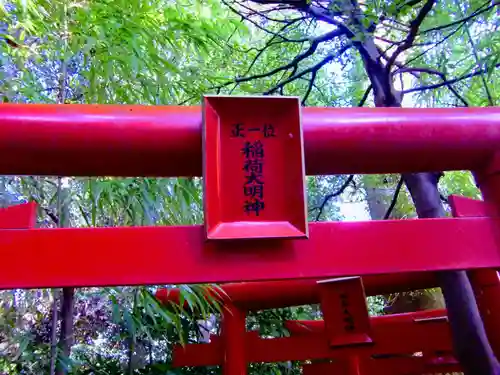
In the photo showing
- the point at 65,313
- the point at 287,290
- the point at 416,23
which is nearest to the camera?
the point at 416,23

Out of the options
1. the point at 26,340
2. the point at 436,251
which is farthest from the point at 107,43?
the point at 436,251

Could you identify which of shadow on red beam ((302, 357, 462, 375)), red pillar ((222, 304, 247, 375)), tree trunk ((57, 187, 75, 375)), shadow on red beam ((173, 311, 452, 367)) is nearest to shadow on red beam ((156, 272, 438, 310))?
red pillar ((222, 304, 247, 375))

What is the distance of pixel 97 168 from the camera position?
1509 mm

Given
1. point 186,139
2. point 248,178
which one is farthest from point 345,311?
point 186,139

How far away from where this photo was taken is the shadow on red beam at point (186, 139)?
1.44m

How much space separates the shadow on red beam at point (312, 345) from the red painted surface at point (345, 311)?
65 cm

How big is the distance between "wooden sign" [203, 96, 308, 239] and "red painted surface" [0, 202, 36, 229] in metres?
0.55

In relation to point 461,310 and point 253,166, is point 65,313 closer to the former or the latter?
point 253,166

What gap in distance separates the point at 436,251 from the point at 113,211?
4.62 feet

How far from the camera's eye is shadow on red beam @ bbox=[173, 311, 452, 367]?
11.7ft

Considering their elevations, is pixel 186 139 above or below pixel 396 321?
above

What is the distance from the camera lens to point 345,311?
2.90 metres

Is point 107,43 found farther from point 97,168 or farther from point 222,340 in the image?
point 222,340

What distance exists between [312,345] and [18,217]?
2.79 meters
